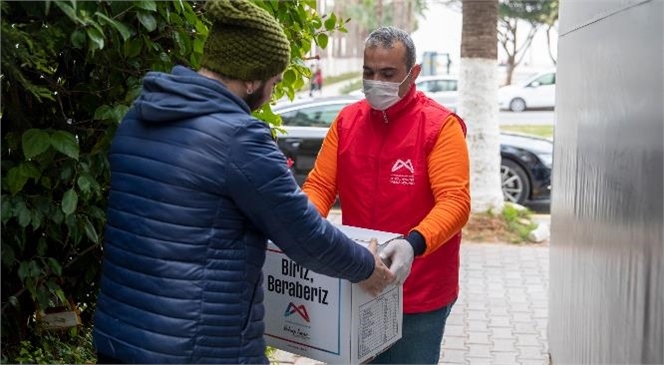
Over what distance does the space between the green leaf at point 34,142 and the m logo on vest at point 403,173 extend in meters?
1.25

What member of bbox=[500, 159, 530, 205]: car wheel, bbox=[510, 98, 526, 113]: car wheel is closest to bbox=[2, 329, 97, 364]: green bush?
bbox=[500, 159, 530, 205]: car wheel

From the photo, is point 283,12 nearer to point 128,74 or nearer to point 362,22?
point 128,74

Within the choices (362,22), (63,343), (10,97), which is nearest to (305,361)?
(63,343)

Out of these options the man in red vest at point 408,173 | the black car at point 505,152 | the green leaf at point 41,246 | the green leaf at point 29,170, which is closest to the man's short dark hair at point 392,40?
the man in red vest at point 408,173

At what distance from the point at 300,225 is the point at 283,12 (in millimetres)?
2018

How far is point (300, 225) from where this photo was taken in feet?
8.56

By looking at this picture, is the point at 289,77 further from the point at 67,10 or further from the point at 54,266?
the point at 67,10

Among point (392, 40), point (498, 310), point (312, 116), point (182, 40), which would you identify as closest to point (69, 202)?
point (182, 40)

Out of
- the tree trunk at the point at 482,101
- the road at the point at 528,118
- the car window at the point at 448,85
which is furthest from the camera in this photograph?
the car window at the point at 448,85

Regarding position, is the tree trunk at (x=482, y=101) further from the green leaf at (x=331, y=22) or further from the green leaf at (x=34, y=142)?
the green leaf at (x=34, y=142)

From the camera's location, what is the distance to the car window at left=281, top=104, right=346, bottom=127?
1396cm

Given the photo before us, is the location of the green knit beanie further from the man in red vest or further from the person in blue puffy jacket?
the man in red vest

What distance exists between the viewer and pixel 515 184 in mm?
13273

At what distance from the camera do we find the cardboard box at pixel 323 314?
3.03m
